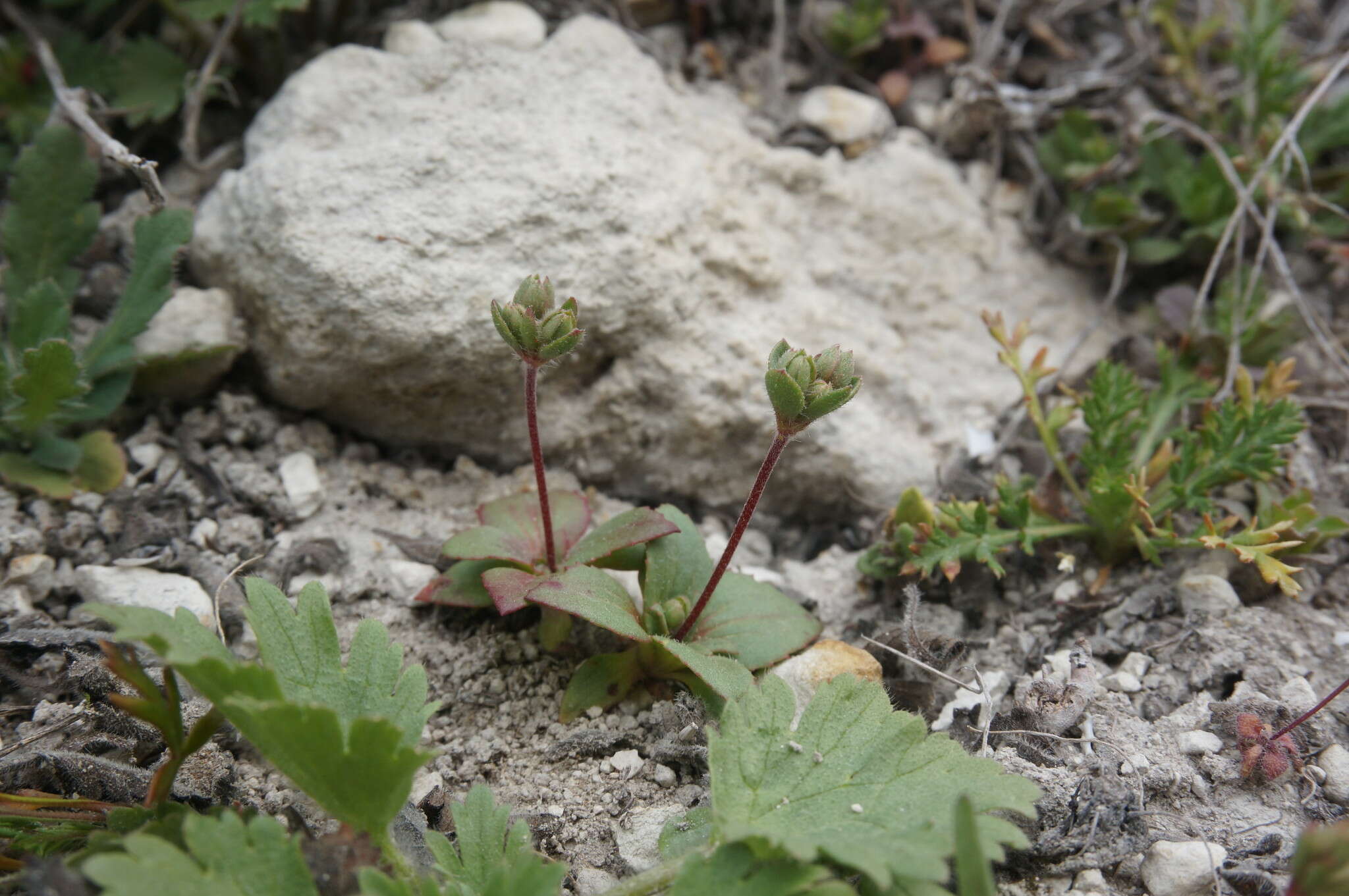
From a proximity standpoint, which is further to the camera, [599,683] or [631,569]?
[631,569]

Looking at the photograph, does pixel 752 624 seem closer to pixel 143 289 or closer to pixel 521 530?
pixel 521 530

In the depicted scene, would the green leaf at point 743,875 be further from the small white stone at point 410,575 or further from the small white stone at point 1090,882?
the small white stone at point 410,575

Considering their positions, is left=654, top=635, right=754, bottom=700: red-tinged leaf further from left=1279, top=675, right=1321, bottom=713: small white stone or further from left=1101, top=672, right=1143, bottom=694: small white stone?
left=1279, top=675, right=1321, bottom=713: small white stone

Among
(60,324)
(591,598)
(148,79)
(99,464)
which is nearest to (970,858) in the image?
(591,598)

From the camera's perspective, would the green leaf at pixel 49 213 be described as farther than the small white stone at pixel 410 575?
Yes

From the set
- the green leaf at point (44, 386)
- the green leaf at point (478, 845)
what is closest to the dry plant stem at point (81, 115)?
the green leaf at point (44, 386)

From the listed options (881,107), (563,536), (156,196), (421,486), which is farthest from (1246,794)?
(156,196)
